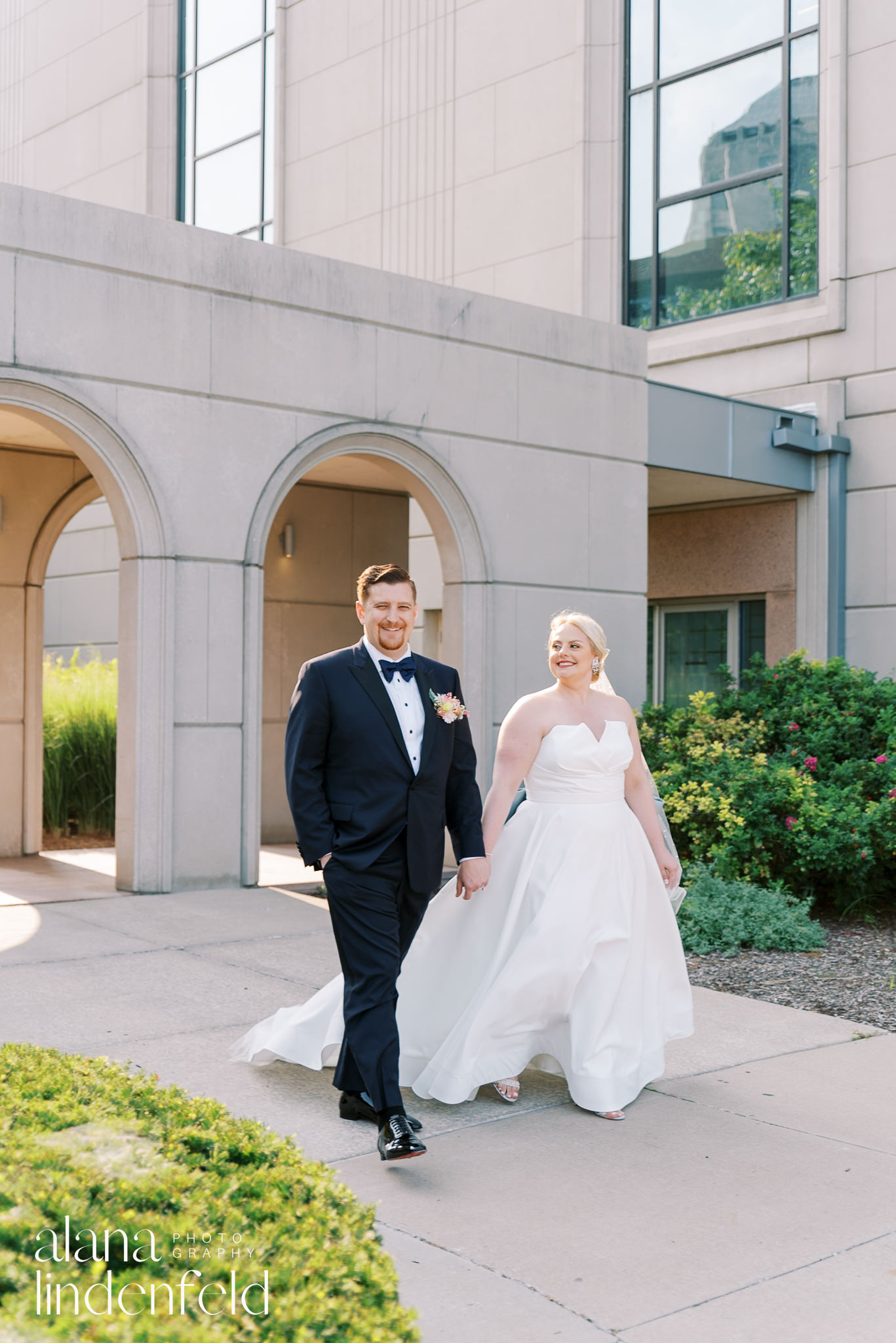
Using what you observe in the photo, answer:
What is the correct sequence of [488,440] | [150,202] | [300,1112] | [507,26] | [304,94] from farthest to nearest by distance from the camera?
[150,202] < [304,94] < [507,26] < [488,440] < [300,1112]

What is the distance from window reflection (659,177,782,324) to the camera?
1394cm

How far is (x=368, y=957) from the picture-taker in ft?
14.2

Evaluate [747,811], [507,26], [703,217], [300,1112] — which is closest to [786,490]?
[703,217]

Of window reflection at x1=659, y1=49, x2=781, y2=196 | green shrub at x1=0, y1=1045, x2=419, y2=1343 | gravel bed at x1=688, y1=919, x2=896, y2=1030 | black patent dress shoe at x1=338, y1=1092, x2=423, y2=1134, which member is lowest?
gravel bed at x1=688, y1=919, x2=896, y2=1030

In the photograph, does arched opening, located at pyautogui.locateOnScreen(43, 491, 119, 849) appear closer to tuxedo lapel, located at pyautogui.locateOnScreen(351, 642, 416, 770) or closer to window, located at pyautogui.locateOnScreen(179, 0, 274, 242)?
window, located at pyautogui.locateOnScreen(179, 0, 274, 242)

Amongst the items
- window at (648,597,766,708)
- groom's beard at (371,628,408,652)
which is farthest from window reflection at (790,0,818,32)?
groom's beard at (371,628,408,652)

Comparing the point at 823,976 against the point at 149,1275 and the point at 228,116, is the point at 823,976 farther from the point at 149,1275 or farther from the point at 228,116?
the point at 228,116

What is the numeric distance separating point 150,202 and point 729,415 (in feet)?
37.2

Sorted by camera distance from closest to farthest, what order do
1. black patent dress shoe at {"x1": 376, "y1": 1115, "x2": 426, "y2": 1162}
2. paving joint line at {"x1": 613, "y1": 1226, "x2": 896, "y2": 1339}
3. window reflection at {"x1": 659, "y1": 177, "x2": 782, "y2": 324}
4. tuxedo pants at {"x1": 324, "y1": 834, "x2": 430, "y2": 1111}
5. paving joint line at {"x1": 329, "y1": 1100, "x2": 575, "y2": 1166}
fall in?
paving joint line at {"x1": 613, "y1": 1226, "x2": 896, "y2": 1339}
black patent dress shoe at {"x1": 376, "y1": 1115, "x2": 426, "y2": 1162}
paving joint line at {"x1": 329, "y1": 1100, "x2": 575, "y2": 1166}
tuxedo pants at {"x1": 324, "y1": 834, "x2": 430, "y2": 1111}
window reflection at {"x1": 659, "y1": 177, "x2": 782, "y2": 324}

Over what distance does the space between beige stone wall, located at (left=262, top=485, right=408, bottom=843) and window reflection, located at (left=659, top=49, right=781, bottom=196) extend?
16.6 ft

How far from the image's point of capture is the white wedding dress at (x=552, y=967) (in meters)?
4.72

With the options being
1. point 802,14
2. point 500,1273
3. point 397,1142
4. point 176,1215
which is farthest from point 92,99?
point 176,1215

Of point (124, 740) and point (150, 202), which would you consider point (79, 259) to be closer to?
point (124, 740)

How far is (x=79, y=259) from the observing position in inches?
344
